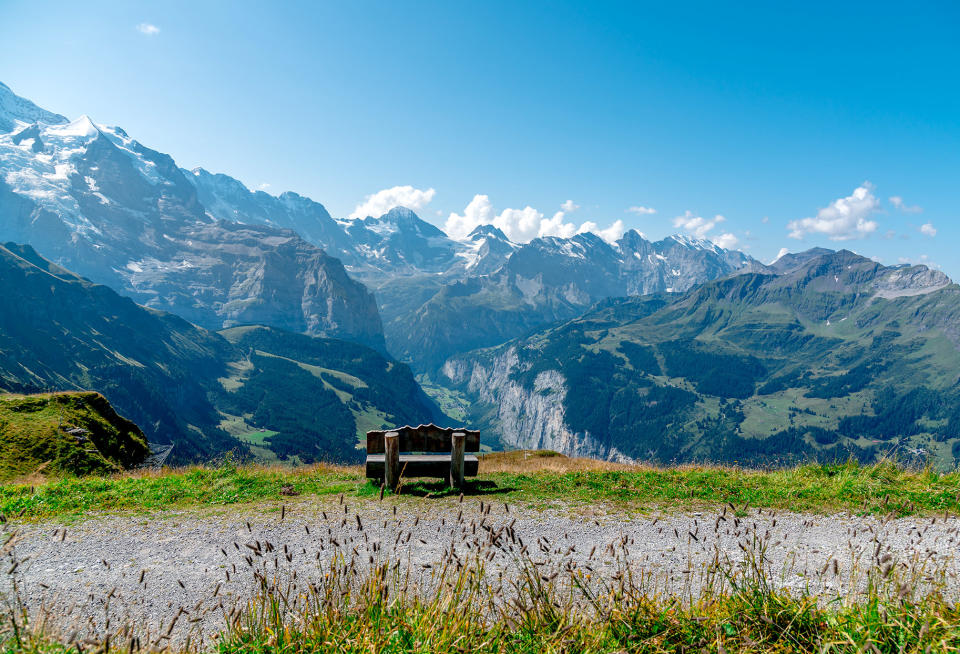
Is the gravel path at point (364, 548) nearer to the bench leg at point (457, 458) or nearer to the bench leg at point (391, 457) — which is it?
the bench leg at point (391, 457)

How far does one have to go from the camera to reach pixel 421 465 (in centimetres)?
1543

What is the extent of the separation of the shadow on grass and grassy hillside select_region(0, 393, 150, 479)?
12.6 meters

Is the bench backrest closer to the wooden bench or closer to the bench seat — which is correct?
the wooden bench

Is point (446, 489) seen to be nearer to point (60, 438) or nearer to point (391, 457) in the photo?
point (391, 457)

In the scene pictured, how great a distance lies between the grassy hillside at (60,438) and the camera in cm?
1731

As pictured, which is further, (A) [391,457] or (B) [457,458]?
(B) [457,458]

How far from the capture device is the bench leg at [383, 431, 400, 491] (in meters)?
14.3

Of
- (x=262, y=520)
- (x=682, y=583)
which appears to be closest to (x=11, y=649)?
(x=262, y=520)

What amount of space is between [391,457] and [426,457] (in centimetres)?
168

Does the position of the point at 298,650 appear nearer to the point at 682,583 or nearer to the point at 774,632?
the point at 774,632

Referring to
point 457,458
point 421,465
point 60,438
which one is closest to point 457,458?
point 457,458

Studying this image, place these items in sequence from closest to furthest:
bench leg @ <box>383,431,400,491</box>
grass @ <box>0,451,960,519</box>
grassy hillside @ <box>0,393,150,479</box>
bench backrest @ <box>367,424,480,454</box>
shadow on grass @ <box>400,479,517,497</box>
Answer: grass @ <box>0,451,960,519</box> < bench leg @ <box>383,431,400,491</box> < shadow on grass @ <box>400,479,517,497</box> < bench backrest @ <box>367,424,480,454</box> < grassy hillside @ <box>0,393,150,479</box>

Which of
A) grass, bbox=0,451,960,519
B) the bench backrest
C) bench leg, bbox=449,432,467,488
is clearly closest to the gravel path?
grass, bbox=0,451,960,519

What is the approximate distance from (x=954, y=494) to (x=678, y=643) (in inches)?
594
